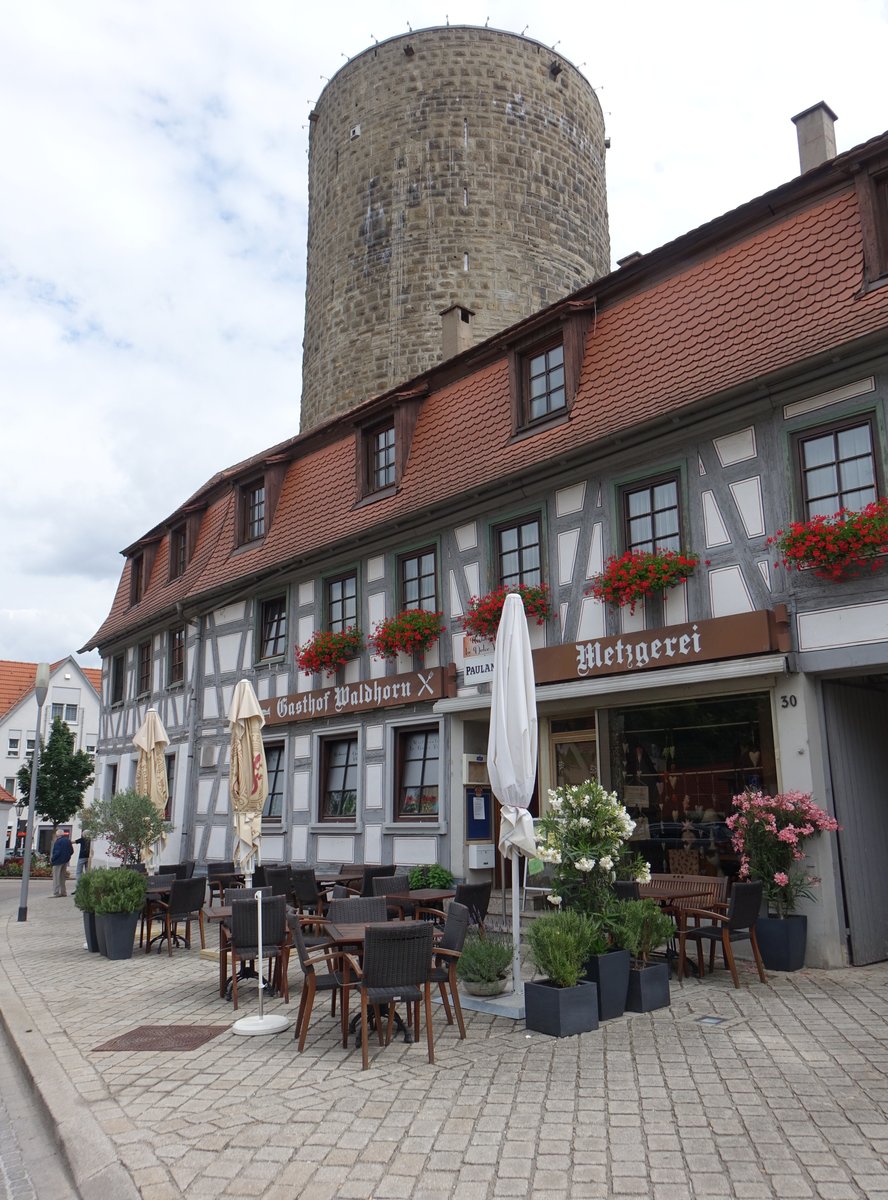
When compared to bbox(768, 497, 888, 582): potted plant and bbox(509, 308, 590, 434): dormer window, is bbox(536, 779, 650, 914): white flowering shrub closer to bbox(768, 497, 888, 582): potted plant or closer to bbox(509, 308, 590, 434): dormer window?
bbox(768, 497, 888, 582): potted plant

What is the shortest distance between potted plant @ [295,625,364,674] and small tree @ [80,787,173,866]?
10.4 ft

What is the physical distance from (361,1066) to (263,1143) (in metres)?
1.39

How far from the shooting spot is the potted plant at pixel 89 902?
11.1m

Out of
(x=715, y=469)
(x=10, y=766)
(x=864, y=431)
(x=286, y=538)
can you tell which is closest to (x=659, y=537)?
(x=715, y=469)

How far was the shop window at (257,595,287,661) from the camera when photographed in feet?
54.2

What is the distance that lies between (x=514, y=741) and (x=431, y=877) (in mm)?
5251

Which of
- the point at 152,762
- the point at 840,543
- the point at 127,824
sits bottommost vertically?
the point at 127,824

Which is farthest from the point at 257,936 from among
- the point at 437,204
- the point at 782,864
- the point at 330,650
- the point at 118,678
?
the point at 437,204

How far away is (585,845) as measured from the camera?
7340mm

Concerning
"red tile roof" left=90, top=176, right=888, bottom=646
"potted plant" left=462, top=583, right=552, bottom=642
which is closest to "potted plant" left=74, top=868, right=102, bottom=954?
"potted plant" left=462, top=583, right=552, bottom=642

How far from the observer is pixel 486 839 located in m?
13.0

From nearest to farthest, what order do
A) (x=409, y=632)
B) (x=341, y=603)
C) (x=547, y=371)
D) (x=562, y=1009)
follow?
1. (x=562, y=1009)
2. (x=547, y=371)
3. (x=409, y=632)
4. (x=341, y=603)

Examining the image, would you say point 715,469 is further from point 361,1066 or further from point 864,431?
point 361,1066

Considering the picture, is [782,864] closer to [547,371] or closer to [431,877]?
[431,877]
